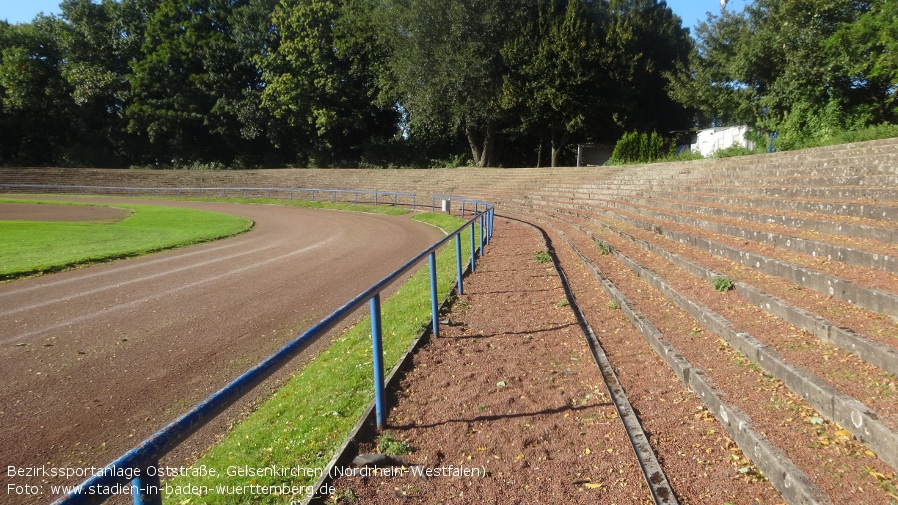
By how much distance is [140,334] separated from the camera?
23.4 ft

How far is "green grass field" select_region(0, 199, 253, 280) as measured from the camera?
1268cm

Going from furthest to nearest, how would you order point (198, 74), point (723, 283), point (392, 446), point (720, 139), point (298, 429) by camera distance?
point (198, 74)
point (720, 139)
point (723, 283)
point (298, 429)
point (392, 446)

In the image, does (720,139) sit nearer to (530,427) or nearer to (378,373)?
(530,427)

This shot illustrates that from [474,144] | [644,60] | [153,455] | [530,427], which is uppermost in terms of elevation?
[644,60]

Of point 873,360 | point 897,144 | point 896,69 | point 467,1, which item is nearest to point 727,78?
point 896,69

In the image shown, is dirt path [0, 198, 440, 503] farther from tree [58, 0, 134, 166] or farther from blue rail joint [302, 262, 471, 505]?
tree [58, 0, 134, 166]

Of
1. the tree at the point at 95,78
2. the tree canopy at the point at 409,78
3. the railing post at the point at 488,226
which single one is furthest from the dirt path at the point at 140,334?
the tree at the point at 95,78

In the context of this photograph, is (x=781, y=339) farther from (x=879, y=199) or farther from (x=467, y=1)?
(x=467, y=1)

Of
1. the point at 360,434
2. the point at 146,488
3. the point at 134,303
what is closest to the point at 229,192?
the point at 134,303

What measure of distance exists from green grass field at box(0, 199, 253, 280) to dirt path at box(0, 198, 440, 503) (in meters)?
0.98

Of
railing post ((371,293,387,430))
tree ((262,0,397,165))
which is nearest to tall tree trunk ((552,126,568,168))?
tree ((262,0,397,165))

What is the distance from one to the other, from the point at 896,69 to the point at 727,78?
14.3 metres

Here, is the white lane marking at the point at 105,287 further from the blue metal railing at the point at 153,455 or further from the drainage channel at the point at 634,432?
the drainage channel at the point at 634,432

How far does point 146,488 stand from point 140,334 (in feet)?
20.0
